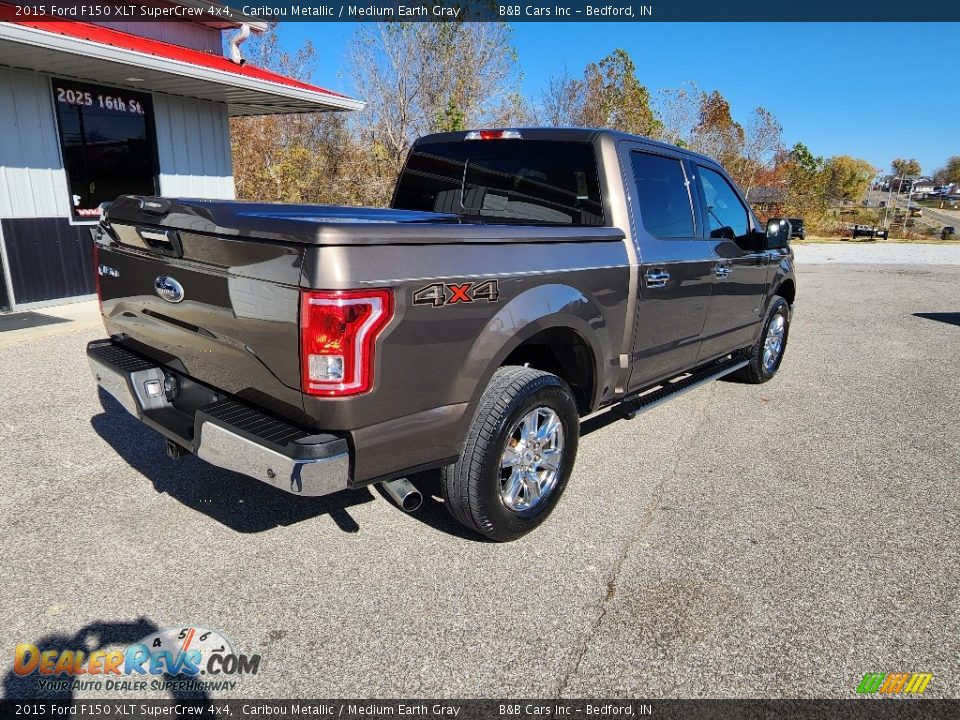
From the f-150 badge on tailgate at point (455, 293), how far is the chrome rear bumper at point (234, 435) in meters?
0.61

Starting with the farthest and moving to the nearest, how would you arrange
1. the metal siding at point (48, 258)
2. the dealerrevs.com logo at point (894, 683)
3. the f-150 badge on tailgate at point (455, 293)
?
the metal siding at point (48, 258) → the f-150 badge on tailgate at point (455, 293) → the dealerrevs.com logo at point (894, 683)

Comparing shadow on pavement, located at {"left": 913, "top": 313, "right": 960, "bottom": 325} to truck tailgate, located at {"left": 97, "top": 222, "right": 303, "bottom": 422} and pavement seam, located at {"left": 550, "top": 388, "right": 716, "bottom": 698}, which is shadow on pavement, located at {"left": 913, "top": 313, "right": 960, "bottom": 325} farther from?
truck tailgate, located at {"left": 97, "top": 222, "right": 303, "bottom": 422}

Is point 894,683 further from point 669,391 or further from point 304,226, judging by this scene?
point 304,226

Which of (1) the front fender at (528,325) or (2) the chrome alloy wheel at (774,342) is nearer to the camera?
(1) the front fender at (528,325)

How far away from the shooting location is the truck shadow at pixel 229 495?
10.7 feet

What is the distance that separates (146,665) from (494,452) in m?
1.51

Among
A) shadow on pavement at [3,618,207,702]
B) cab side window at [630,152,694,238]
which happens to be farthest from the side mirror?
shadow on pavement at [3,618,207,702]

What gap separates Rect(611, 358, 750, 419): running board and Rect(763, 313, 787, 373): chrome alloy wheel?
0.66 m

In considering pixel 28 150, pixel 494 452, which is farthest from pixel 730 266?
pixel 28 150

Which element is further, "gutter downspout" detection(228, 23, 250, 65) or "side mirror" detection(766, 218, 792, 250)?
"gutter downspout" detection(228, 23, 250, 65)

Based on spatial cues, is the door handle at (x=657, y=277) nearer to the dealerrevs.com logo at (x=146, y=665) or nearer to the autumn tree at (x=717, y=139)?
the dealerrevs.com logo at (x=146, y=665)

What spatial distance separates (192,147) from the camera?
10523 millimetres

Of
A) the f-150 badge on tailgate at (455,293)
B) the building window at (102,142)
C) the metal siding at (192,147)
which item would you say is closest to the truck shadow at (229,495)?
the f-150 badge on tailgate at (455,293)

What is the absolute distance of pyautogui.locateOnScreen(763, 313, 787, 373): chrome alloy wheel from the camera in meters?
5.89
